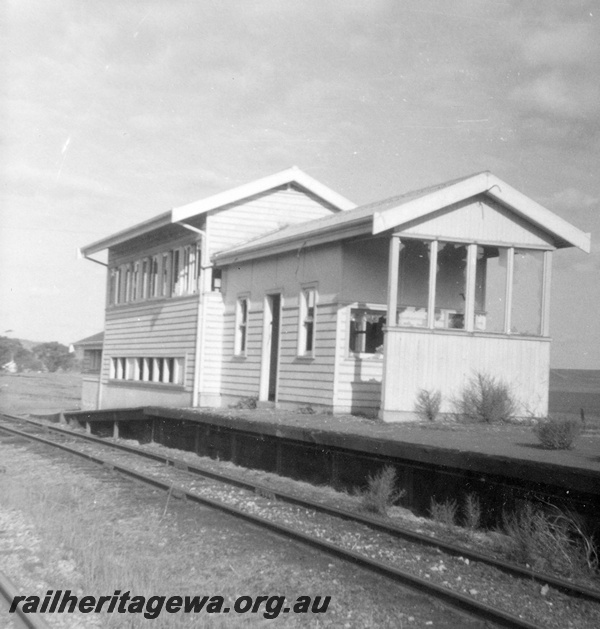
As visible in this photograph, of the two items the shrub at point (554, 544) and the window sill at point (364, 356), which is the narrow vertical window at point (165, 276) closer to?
the window sill at point (364, 356)

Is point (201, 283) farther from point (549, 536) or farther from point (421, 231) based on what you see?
point (549, 536)

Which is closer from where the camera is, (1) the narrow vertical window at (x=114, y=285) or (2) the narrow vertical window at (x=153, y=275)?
(2) the narrow vertical window at (x=153, y=275)

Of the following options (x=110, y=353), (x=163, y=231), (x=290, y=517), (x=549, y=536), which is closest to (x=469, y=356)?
(x=290, y=517)

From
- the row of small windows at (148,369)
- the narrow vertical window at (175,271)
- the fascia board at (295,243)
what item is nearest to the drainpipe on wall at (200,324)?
the fascia board at (295,243)

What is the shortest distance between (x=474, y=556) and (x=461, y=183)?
827 cm

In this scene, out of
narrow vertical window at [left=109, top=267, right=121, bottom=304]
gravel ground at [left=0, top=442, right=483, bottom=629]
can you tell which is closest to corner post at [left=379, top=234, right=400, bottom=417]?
gravel ground at [left=0, top=442, right=483, bottom=629]

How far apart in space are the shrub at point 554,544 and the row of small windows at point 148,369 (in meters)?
14.3

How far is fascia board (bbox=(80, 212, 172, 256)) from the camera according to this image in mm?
20828

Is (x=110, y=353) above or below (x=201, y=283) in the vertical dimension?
below

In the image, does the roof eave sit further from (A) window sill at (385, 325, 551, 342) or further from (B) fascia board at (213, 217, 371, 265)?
(A) window sill at (385, 325, 551, 342)

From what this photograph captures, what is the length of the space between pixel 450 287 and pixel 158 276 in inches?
394

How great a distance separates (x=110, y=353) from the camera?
26688 mm

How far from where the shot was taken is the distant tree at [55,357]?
10419 centimetres

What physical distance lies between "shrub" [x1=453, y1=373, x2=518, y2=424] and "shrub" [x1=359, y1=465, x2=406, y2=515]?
13.5 ft
